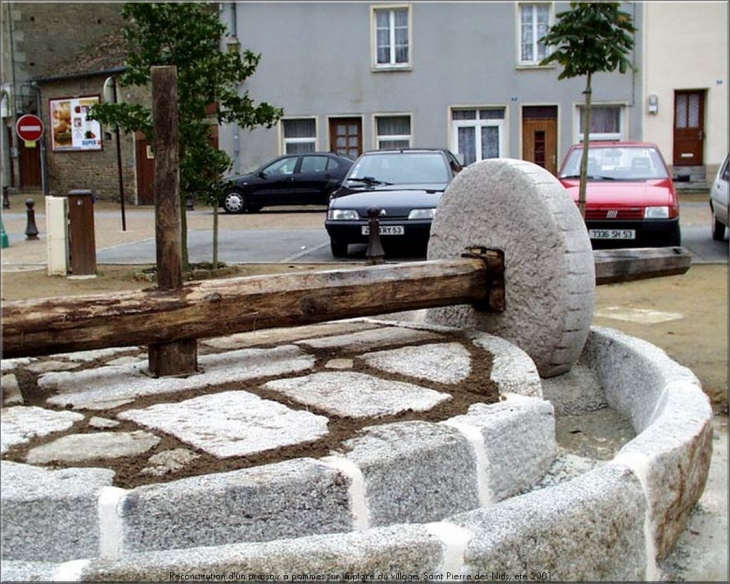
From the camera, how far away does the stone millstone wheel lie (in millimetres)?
4297

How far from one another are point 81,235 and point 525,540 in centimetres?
950

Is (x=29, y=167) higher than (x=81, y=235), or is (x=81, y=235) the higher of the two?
(x=29, y=167)

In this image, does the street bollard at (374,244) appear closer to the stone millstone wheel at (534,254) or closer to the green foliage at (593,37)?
the green foliage at (593,37)

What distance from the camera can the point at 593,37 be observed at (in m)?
11.4

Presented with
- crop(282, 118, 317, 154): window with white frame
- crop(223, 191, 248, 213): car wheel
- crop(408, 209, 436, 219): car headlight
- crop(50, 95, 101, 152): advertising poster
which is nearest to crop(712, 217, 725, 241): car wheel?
crop(408, 209, 436, 219): car headlight

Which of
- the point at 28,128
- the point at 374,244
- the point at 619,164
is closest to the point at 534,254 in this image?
the point at 374,244

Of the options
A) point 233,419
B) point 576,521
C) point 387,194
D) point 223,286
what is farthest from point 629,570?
point 387,194

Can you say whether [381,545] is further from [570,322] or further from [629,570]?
[570,322]

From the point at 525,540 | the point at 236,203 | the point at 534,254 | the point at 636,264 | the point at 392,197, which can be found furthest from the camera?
the point at 236,203

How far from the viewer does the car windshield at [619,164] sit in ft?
39.9

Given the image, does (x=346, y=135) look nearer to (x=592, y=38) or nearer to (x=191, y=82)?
(x=592, y=38)

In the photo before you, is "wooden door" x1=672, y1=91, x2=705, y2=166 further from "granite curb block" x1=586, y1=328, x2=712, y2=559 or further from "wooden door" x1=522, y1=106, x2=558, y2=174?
"granite curb block" x1=586, y1=328, x2=712, y2=559

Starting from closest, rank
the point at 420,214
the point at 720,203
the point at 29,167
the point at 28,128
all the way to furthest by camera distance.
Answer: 1. the point at 420,214
2. the point at 720,203
3. the point at 28,128
4. the point at 29,167

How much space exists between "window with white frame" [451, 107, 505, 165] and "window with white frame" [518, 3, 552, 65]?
5.35 feet
